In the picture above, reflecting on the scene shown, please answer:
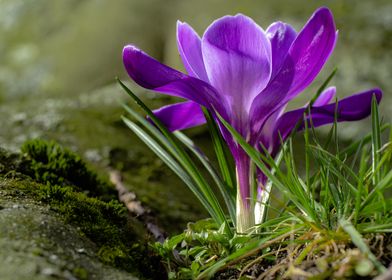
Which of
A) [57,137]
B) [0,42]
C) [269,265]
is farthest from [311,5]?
[269,265]

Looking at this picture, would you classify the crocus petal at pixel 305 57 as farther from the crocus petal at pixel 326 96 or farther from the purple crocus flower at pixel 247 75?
the crocus petal at pixel 326 96

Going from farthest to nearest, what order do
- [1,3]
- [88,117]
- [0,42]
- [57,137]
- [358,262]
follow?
[1,3] < [0,42] < [88,117] < [57,137] < [358,262]

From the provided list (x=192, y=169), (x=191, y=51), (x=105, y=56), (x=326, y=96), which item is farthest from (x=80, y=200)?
(x=105, y=56)

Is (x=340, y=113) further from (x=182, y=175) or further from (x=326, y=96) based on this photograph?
(x=182, y=175)

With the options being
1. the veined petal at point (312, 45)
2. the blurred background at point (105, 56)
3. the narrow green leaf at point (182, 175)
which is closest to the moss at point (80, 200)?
the narrow green leaf at point (182, 175)

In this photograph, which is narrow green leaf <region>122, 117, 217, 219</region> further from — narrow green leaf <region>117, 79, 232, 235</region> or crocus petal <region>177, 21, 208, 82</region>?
crocus petal <region>177, 21, 208, 82</region>

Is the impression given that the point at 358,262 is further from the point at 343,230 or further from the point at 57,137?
the point at 57,137
